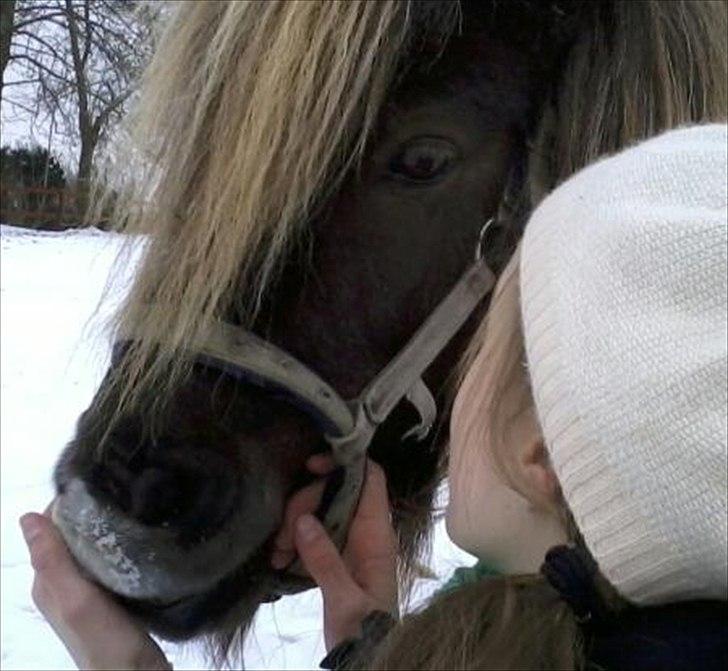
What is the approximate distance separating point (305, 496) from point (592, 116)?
61 cm

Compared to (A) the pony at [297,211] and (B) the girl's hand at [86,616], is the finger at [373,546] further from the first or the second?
(B) the girl's hand at [86,616]

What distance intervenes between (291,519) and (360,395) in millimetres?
171

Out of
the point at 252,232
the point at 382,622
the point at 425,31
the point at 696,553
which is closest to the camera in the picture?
the point at 696,553

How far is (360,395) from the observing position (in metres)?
1.49

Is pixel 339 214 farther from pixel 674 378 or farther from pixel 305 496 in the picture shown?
pixel 674 378

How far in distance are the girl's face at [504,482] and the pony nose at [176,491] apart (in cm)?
36

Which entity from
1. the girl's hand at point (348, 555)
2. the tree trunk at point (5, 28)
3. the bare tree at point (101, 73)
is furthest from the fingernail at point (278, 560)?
the tree trunk at point (5, 28)

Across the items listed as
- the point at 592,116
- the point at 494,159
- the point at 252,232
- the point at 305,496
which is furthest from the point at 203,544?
the point at 592,116

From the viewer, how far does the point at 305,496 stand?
1.48 m

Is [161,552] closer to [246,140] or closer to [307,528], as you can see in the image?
[307,528]

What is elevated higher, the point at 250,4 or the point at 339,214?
the point at 250,4

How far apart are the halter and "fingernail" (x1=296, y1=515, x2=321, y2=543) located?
0.05 m

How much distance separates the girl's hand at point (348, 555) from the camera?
142 centimetres

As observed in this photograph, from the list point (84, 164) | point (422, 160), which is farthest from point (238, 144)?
point (84, 164)
